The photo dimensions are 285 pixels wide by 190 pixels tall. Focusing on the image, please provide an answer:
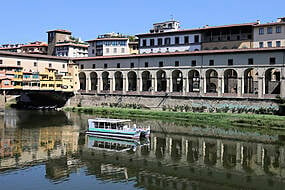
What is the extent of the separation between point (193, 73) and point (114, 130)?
3249 cm

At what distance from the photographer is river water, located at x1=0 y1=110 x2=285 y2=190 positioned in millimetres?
24094

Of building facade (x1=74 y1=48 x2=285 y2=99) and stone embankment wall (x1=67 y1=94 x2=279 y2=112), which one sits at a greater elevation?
building facade (x1=74 y1=48 x2=285 y2=99)

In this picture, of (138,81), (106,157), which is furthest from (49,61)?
(106,157)

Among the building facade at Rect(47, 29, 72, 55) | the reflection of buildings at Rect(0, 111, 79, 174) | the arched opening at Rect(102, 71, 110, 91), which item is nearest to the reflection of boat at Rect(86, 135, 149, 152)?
the reflection of buildings at Rect(0, 111, 79, 174)

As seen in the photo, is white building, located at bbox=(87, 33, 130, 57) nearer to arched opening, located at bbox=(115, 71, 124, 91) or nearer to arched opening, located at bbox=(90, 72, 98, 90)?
arched opening, located at bbox=(90, 72, 98, 90)

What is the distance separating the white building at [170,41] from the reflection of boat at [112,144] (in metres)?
40.2

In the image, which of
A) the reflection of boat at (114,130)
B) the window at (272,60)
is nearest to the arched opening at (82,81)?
the reflection of boat at (114,130)

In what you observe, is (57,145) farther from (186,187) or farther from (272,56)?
(272,56)

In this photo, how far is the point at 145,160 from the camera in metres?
30.5

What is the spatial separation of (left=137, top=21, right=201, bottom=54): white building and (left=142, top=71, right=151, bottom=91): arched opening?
7.11 m

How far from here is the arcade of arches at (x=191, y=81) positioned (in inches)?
2440

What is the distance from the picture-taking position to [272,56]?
192 feet

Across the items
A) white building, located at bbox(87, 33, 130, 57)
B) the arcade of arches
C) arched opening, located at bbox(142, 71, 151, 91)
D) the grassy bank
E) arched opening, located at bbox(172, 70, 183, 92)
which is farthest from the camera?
white building, located at bbox(87, 33, 130, 57)

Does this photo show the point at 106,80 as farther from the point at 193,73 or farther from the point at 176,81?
the point at 193,73
